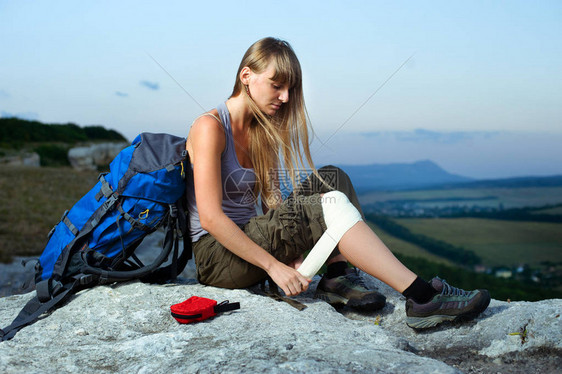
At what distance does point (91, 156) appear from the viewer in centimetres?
2398

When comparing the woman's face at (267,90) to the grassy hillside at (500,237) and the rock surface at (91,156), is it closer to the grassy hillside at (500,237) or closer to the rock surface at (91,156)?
the grassy hillside at (500,237)

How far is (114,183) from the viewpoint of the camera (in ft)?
11.3

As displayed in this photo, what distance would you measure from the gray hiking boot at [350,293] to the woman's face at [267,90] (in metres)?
1.49

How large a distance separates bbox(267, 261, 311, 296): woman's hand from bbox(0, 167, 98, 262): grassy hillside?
23.4 feet

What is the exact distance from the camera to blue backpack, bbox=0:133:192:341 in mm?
Result: 3361

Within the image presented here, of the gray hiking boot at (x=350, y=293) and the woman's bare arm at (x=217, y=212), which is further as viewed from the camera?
the gray hiking boot at (x=350, y=293)

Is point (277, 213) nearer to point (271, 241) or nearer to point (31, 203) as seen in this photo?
point (271, 241)

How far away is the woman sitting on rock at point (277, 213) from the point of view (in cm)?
329

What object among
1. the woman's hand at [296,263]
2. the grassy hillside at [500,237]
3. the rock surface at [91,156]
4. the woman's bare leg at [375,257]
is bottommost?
the grassy hillside at [500,237]

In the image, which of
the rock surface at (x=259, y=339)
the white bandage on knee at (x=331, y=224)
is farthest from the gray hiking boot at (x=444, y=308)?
the white bandage on knee at (x=331, y=224)

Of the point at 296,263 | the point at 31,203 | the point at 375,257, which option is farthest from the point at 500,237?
the point at 375,257

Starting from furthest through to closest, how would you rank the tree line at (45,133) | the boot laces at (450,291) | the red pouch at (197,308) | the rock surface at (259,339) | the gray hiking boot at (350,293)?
the tree line at (45,133), the gray hiking boot at (350,293), the boot laces at (450,291), the red pouch at (197,308), the rock surface at (259,339)

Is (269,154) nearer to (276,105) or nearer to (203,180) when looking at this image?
(276,105)

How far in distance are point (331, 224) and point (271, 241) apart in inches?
18.5
